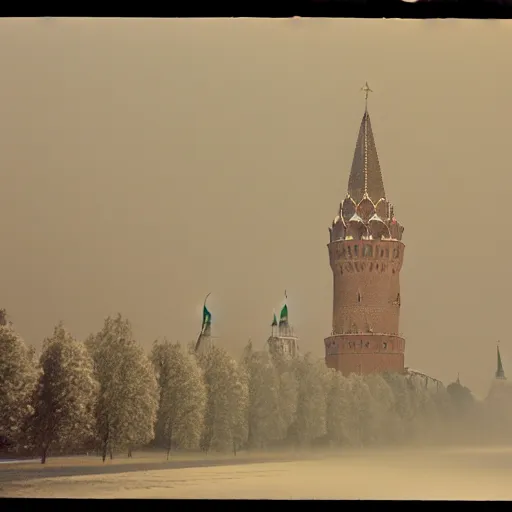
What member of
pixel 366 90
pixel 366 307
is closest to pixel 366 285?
pixel 366 307

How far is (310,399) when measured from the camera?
1099 centimetres

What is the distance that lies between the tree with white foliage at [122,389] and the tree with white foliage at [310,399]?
63.7 inches

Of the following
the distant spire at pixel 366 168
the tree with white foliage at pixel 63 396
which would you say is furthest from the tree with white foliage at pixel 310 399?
the tree with white foliage at pixel 63 396

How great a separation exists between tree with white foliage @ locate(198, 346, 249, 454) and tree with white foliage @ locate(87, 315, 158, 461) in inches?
24.0

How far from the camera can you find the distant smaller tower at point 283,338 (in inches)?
416

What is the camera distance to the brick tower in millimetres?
10758

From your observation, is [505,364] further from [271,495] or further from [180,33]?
[180,33]

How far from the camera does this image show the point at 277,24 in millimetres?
10023

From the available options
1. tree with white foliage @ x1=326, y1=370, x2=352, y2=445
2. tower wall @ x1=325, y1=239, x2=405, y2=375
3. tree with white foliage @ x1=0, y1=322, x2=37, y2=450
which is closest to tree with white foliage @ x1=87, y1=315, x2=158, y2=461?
tree with white foliage @ x1=0, y1=322, x2=37, y2=450

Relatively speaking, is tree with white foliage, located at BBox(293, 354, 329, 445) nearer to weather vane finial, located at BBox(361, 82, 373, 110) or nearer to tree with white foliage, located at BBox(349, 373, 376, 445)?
tree with white foliage, located at BBox(349, 373, 376, 445)

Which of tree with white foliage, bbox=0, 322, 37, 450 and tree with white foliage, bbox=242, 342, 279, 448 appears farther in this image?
tree with white foliage, bbox=242, 342, 279, 448

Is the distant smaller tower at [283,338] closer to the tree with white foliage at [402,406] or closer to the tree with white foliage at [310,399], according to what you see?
the tree with white foliage at [310,399]
